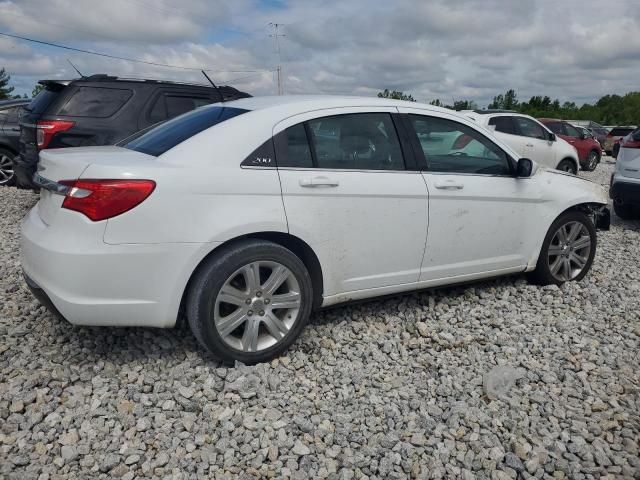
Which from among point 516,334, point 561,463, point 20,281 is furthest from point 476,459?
point 20,281

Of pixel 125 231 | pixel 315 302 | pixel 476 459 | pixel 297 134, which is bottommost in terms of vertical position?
pixel 476 459

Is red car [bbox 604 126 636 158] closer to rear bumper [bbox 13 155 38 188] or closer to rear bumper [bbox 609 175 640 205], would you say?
rear bumper [bbox 609 175 640 205]

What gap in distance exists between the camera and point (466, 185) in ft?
13.2

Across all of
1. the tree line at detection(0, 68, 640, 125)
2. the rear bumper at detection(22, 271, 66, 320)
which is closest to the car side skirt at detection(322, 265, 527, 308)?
the rear bumper at detection(22, 271, 66, 320)

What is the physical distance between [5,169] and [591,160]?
1709cm

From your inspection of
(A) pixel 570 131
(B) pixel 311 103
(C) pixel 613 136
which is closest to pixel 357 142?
(B) pixel 311 103

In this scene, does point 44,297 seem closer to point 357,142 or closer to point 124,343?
point 124,343

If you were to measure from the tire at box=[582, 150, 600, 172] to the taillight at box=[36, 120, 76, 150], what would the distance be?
55.0ft

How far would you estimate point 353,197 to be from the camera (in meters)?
3.49

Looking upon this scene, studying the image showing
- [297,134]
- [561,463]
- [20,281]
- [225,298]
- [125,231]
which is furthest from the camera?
[20,281]

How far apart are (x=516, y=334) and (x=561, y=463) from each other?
56.7 inches

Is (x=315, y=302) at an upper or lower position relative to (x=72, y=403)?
upper

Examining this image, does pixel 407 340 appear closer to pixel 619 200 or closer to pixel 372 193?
pixel 372 193

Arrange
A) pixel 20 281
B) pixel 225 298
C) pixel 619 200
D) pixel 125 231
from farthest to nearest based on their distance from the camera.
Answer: pixel 619 200 → pixel 20 281 → pixel 225 298 → pixel 125 231
